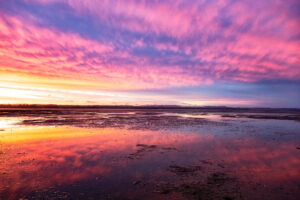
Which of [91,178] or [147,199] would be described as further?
[91,178]

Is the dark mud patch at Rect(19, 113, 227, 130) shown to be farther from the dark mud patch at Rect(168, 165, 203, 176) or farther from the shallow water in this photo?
the dark mud patch at Rect(168, 165, 203, 176)

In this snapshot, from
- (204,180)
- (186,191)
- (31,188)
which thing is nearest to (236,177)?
(204,180)

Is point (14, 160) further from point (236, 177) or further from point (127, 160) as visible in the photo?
point (236, 177)

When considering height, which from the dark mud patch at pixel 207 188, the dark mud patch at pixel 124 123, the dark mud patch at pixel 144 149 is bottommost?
the dark mud patch at pixel 207 188

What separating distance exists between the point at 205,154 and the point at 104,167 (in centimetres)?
608

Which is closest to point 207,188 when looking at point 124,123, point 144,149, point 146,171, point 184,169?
point 184,169

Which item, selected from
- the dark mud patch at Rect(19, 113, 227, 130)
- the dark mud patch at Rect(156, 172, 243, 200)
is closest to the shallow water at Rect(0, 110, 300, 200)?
the dark mud patch at Rect(156, 172, 243, 200)

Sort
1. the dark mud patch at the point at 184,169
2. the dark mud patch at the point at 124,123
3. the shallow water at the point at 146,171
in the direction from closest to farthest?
the shallow water at the point at 146,171
the dark mud patch at the point at 184,169
the dark mud patch at the point at 124,123

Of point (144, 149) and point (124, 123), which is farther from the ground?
point (124, 123)

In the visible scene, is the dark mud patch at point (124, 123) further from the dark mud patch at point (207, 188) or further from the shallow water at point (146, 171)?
the dark mud patch at point (207, 188)

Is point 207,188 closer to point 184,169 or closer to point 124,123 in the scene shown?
point 184,169

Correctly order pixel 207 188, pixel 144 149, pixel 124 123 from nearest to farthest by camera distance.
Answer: pixel 207 188 < pixel 144 149 < pixel 124 123

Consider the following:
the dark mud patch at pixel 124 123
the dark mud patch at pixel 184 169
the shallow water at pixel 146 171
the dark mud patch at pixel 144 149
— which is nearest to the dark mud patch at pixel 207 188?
the shallow water at pixel 146 171

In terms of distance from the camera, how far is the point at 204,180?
7105 mm
